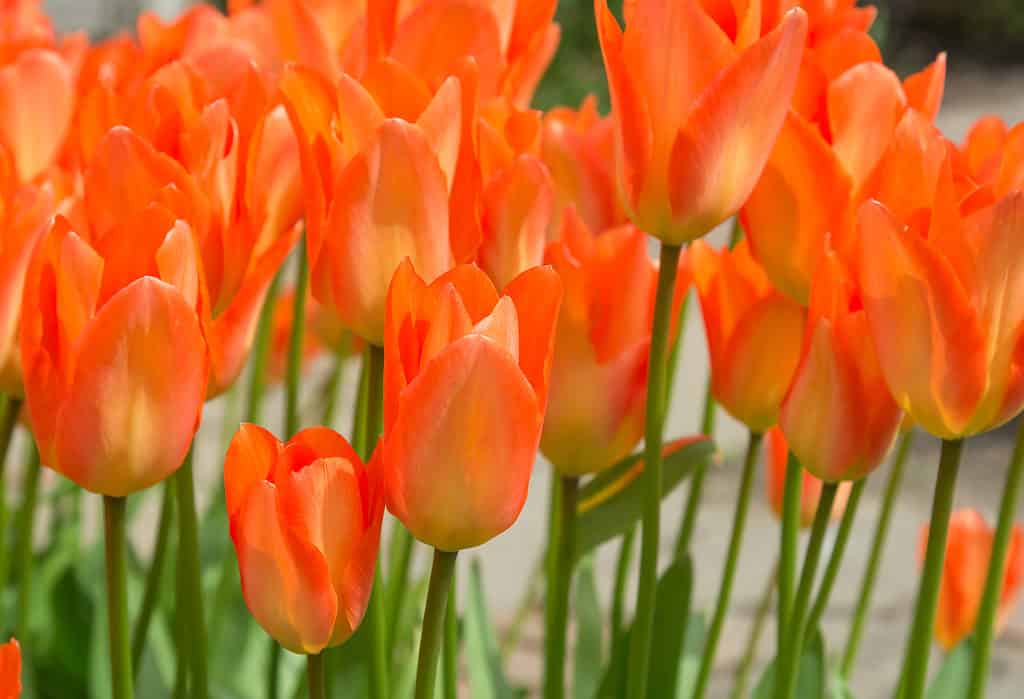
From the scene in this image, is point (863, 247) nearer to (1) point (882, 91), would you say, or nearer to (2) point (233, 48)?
(1) point (882, 91)

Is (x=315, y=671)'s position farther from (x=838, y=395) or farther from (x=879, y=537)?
(x=879, y=537)

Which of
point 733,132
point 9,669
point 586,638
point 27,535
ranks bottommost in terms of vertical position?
point 586,638

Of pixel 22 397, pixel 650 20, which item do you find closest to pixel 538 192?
pixel 650 20

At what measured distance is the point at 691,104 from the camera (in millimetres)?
430

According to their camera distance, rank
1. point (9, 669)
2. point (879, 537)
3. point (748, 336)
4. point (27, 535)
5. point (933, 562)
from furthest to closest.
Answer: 1. point (879, 537)
2. point (27, 535)
3. point (748, 336)
4. point (933, 562)
5. point (9, 669)

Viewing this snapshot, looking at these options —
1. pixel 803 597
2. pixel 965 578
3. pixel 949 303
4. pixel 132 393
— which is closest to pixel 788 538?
pixel 803 597

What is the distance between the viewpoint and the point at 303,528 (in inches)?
14.9

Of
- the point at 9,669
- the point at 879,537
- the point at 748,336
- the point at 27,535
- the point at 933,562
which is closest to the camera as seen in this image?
the point at 9,669

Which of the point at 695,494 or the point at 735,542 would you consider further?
the point at 695,494

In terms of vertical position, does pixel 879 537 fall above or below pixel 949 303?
below

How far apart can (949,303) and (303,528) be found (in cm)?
Result: 19

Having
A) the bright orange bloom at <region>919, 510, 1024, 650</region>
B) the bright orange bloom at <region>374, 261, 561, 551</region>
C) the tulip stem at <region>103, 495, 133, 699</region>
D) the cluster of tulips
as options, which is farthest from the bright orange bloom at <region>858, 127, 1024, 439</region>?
the bright orange bloom at <region>919, 510, 1024, 650</region>

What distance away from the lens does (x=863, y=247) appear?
0.41 m

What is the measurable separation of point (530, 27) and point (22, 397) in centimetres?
22
